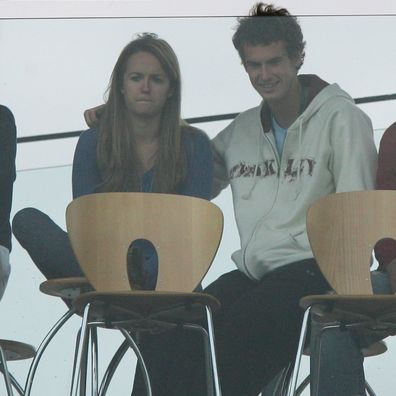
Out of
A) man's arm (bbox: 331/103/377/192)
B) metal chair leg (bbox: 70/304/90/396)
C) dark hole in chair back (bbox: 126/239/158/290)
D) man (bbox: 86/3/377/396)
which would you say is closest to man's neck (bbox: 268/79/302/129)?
man (bbox: 86/3/377/396)

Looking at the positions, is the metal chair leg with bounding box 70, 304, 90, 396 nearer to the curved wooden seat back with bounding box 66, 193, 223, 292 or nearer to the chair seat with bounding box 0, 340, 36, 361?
the curved wooden seat back with bounding box 66, 193, 223, 292

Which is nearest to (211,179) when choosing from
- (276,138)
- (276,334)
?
(276,138)

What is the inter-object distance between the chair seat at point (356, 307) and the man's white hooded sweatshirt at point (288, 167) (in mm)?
536

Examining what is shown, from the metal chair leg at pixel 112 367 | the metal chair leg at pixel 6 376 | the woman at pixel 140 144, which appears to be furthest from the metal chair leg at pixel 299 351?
the metal chair leg at pixel 6 376

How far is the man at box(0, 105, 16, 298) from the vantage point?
5406 millimetres

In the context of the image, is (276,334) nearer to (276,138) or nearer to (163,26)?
(276,138)

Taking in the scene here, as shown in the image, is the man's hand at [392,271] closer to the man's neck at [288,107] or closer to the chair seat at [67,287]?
the man's neck at [288,107]

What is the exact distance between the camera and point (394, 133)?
542 cm

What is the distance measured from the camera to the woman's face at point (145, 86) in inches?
220

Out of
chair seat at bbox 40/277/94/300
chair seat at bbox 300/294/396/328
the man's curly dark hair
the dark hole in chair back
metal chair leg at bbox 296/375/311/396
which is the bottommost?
metal chair leg at bbox 296/375/311/396

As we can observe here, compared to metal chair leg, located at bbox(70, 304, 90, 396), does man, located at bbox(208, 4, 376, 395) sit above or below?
above

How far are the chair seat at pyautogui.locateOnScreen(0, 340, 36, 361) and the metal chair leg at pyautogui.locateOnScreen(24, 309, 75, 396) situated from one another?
0.14ft

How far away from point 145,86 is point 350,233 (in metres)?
1.02

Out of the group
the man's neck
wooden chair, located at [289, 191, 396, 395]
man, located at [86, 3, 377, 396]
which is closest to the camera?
wooden chair, located at [289, 191, 396, 395]
